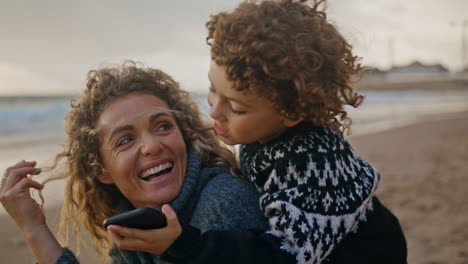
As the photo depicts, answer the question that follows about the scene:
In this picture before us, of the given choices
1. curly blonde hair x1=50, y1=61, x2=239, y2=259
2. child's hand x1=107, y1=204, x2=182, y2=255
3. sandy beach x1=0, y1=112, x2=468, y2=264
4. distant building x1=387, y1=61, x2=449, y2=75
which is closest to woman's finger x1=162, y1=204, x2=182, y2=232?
child's hand x1=107, y1=204, x2=182, y2=255

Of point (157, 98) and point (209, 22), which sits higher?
point (209, 22)

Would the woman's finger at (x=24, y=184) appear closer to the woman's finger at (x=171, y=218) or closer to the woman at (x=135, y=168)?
the woman at (x=135, y=168)

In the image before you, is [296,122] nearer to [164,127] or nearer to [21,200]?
[164,127]

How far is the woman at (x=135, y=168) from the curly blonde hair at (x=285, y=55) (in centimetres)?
44

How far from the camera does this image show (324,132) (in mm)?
1826

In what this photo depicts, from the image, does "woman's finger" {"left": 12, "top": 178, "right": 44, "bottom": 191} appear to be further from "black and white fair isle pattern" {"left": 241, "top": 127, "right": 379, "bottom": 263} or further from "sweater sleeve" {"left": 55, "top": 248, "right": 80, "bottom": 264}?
"black and white fair isle pattern" {"left": 241, "top": 127, "right": 379, "bottom": 263}

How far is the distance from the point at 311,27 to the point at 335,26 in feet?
0.81

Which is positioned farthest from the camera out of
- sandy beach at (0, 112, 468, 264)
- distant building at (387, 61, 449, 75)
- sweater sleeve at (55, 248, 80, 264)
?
distant building at (387, 61, 449, 75)

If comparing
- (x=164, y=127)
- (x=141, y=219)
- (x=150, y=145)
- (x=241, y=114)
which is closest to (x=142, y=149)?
(x=150, y=145)

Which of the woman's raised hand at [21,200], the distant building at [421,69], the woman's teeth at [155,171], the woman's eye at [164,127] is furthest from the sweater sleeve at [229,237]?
the distant building at [421,69]

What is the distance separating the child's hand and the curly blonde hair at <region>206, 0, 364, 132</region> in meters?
0.57

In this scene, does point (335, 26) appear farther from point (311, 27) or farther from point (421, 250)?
point (421, 250)

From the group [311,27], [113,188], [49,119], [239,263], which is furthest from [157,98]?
[49,119]

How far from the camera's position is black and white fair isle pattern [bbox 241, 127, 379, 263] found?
1.56 m
